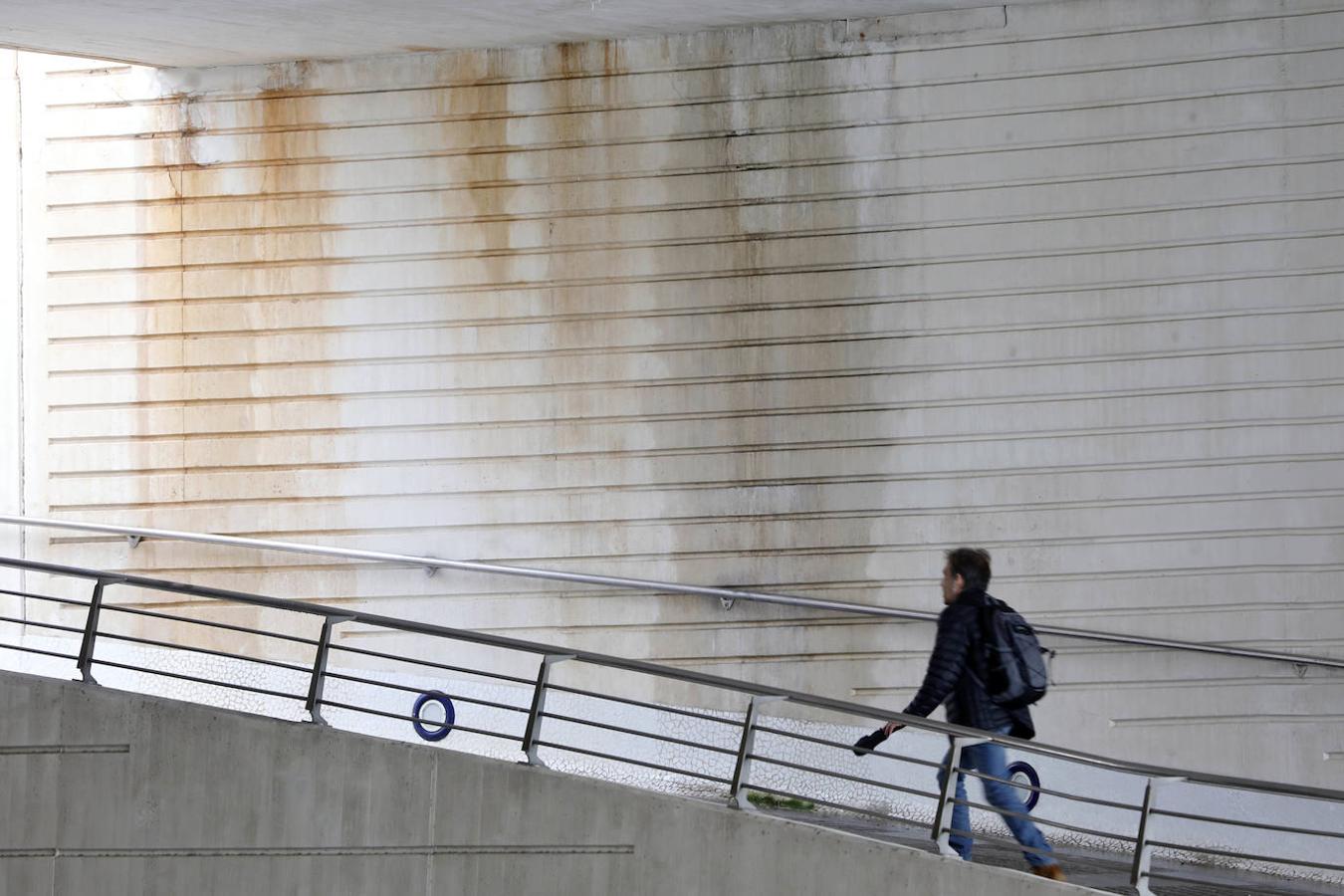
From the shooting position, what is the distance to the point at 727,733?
855 cm

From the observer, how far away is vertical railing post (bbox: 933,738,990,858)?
18.5ft

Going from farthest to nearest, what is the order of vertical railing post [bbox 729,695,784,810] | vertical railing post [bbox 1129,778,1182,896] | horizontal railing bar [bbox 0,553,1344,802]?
vertical railing post [bbox 729,695,784,810] → vertical railing post [bbox 1129,778,1182,896] → horizontal railing bar [bbox 0,553,1344,802]

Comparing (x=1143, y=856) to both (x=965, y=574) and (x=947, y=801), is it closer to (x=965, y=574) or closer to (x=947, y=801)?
(x=947, y=801)

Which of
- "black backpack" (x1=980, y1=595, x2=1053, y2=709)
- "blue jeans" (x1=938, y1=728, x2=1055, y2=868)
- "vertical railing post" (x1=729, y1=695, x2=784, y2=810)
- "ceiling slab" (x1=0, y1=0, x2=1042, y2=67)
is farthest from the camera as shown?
"ceiling slab" (x1=0, y1=0, x2=1042, y2=67)

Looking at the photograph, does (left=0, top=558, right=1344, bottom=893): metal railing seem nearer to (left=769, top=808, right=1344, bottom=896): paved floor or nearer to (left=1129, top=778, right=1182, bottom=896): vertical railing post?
(left=1129, top=778, right=1182, bottom=896): vertical railing post

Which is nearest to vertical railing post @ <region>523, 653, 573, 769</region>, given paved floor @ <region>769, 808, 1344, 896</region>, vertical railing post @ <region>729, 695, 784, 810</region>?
vertical railing post @ <region>729, 695, 784, 810</region>

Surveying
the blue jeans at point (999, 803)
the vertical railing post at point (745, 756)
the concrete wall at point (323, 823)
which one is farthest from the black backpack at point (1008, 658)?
the vertical railing post at point (745, 756)

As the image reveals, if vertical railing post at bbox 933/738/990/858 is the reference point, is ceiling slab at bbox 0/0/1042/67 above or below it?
above

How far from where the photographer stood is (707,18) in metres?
8.35

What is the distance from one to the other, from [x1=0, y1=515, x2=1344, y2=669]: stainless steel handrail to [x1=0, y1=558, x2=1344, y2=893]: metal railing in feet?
1.45

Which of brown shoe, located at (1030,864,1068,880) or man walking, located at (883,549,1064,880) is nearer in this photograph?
brown shoe, located at (1030,864,1068,880)

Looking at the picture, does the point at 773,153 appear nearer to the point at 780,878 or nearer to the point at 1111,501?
the point at 1111,501

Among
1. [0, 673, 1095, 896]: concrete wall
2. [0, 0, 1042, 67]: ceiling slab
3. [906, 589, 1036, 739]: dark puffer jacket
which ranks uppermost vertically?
[0, 0, 1042, 67]: ceiling slab

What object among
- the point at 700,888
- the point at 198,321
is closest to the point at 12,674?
the point at 198,321
